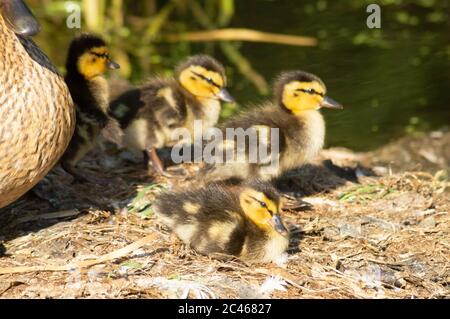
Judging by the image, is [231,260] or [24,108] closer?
[24,108]

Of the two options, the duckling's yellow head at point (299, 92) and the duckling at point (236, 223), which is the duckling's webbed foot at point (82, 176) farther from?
the duckling's yellow head at point (299, 92)

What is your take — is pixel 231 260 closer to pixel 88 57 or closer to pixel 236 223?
pixel 236 223

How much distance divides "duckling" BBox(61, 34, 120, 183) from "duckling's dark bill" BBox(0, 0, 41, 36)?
3.84 feet

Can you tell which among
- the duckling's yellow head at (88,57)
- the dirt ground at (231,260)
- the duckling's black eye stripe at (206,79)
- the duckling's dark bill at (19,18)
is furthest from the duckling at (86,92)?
the duckling's dark bill at (19,18)

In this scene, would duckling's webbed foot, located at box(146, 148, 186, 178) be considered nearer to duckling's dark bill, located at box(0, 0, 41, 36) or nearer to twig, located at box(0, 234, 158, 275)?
twig, located at box(0, 234, 158, 275)

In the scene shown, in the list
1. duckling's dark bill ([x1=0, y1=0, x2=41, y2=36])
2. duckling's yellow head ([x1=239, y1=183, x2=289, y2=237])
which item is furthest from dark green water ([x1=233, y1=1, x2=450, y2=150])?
duckling's dark bill ([x1=0, y1=0, x2=41, y2=36])

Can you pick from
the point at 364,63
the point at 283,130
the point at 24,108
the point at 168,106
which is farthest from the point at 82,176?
the point at 364,63

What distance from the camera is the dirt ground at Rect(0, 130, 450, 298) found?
4.21 m

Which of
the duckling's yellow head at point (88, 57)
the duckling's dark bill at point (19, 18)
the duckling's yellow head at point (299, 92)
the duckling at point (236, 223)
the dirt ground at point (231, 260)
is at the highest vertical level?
the duckling's dark bill at point (19, 18)

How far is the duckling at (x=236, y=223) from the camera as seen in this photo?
4418mm

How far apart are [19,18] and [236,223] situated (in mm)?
1357

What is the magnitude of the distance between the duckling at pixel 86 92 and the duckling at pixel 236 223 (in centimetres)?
92

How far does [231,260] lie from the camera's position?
4441mm
